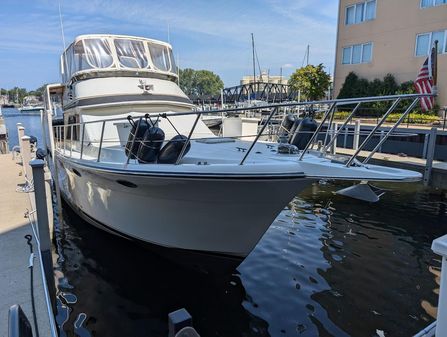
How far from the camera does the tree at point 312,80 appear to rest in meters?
25.0

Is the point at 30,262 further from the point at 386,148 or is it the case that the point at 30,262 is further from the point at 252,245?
the point at 386,148

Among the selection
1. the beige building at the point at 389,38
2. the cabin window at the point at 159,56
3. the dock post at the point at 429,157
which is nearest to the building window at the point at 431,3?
the beige building at the point at 389,38

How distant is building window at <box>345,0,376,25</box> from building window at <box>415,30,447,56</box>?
11.0 feet

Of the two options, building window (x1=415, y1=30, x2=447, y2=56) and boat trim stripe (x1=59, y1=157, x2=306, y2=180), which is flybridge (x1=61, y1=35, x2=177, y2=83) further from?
building window (x1=415, y1=30, x2=447, y2=56)

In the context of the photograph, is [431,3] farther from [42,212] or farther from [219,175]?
[42,212]

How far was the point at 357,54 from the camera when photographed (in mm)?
22531

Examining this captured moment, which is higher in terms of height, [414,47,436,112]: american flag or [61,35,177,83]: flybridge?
[61,35,177,83]: flybridge

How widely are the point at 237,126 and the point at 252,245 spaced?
3.50 metres

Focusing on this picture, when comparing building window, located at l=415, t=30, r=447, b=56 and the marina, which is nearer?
the marina

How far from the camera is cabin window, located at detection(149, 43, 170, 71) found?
871 centimetres

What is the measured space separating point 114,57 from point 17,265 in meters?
5.33

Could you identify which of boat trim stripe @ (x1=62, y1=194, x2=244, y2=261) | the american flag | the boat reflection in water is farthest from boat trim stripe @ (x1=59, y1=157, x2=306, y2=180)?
the american flag

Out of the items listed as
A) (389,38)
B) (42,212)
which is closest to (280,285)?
(42,212)

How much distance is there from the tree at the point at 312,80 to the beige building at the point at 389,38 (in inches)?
55.1
